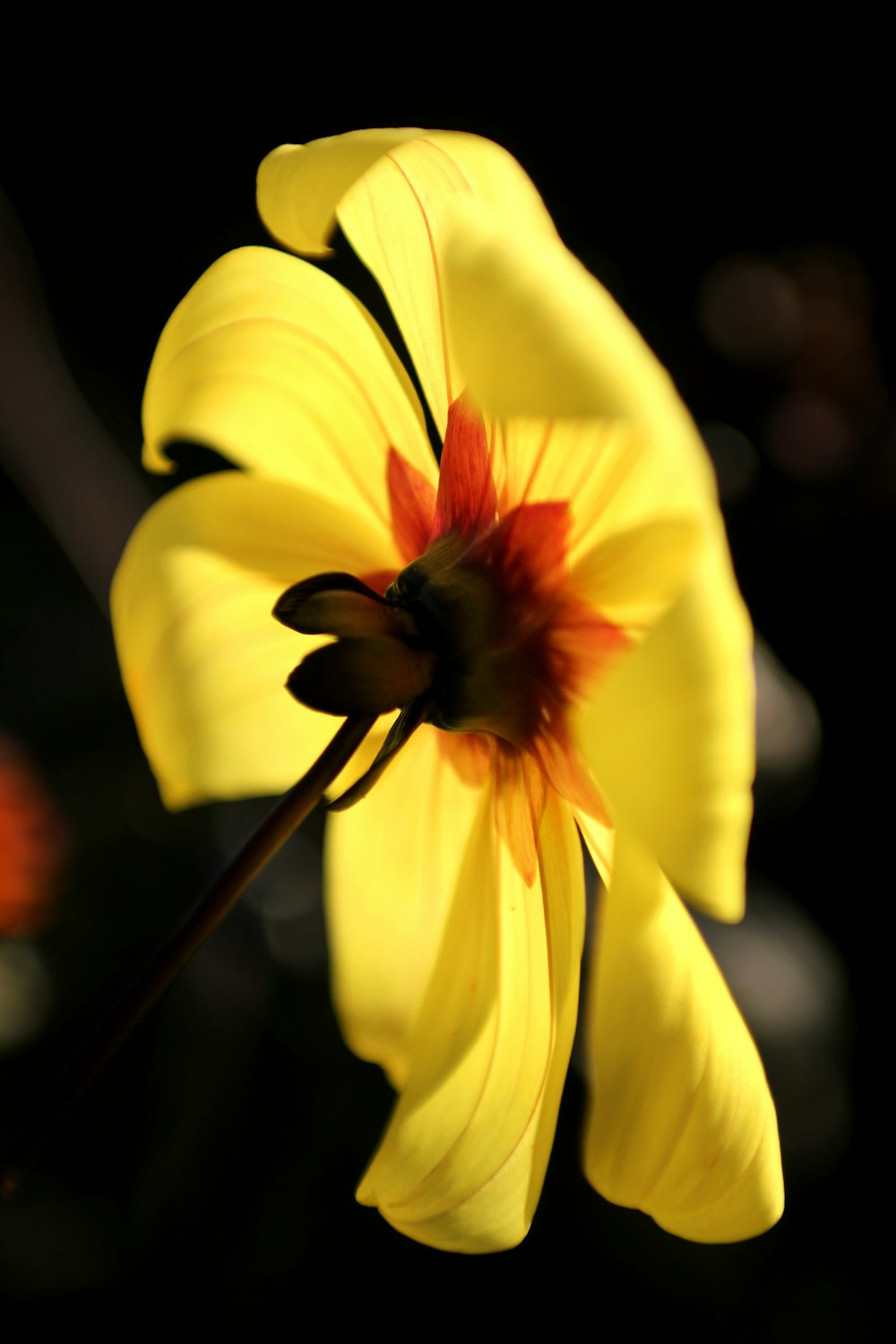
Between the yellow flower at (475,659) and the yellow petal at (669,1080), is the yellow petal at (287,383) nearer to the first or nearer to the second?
the yellow flower at (475,659)

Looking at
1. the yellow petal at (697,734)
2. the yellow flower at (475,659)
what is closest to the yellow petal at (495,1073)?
the yellow flower at (475,659)

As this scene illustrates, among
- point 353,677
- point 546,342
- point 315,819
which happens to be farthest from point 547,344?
point 315,819

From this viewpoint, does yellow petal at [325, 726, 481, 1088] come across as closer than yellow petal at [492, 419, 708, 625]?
No

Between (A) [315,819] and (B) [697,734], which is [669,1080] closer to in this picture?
(B) [697,734]

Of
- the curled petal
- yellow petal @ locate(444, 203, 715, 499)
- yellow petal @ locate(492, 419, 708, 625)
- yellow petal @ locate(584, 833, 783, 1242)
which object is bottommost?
yellow petal @ locate(584, 833, 783, 1242)

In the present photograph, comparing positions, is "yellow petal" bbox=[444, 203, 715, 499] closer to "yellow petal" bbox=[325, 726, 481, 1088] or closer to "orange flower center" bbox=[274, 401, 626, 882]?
"orange flower center" bbox=[274, 401, 626, 882]

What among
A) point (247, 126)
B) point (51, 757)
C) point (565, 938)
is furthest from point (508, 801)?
point (247, 126)

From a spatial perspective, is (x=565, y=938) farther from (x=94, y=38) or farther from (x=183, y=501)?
(x=94, y=38)

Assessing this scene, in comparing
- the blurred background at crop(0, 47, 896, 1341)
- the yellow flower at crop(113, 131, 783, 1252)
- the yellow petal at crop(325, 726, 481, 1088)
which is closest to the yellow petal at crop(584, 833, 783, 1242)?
the yellow flower at crop(113, 131, 783, 1252)
